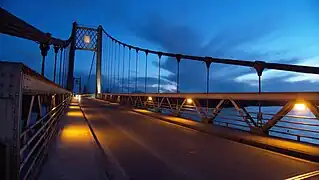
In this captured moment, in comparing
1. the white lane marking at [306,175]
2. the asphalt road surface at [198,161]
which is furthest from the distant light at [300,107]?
the white lane marking at [306,175]

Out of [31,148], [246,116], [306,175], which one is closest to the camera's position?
[31,148]

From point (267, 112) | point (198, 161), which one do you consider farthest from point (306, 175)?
point (267, 112)

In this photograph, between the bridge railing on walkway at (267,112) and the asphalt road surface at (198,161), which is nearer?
the asphalt road surface at (198,161)

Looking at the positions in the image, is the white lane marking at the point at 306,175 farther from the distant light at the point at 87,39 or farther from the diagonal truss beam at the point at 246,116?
the distant light at the point at 87,39

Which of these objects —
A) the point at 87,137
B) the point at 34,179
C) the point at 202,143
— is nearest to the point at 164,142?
the point at 202,143

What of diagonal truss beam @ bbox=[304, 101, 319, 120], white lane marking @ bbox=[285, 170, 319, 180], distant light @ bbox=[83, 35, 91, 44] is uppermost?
distant light @ bbox=[83, 35, 91, 44]

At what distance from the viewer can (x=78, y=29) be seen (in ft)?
228

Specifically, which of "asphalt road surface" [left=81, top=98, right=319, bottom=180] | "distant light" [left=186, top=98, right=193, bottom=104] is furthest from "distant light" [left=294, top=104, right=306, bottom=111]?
"distant light" [left=186, top=98, right=193, bottom=104]

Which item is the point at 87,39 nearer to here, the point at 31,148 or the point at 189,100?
the point at 189,100

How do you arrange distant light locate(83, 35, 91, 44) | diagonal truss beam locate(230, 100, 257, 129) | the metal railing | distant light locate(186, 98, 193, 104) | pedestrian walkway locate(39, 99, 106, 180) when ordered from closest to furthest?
the metal railing
pedestrian walkway locate(39, 99, 106, 180)
diagonal truss beam locate(230, 100, 257, 129)
distant light locate(186, 98, 193, 104)
distant light locate(83, 35, 91, 44)

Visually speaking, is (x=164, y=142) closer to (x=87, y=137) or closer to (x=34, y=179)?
(x=87, y=137)

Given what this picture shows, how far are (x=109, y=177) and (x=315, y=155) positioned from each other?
5729 mm

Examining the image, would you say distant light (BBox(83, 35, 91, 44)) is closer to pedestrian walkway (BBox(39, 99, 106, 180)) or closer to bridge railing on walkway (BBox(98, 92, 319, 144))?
bridge railing on walkway (BBox(98, 92, 319, 144))

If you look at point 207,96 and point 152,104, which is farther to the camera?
point 152,104
